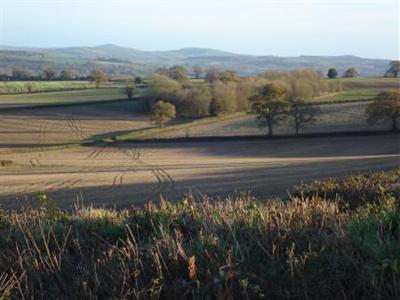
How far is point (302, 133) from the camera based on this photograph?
6750 centimetres

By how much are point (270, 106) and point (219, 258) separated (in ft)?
224

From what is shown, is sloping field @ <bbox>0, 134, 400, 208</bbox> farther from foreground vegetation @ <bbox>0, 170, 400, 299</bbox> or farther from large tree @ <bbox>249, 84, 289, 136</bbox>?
foreground vegetation @ <bbox>0, 170, 400, 299</bbox>

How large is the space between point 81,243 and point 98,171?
42437 mm

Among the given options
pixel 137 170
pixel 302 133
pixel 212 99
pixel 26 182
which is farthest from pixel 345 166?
pixel 212 99

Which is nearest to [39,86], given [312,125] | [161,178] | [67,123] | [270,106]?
[67,123]

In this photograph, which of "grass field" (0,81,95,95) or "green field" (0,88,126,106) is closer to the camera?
"green field" (0,88,126,106)

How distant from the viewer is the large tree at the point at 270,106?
70.8 metres

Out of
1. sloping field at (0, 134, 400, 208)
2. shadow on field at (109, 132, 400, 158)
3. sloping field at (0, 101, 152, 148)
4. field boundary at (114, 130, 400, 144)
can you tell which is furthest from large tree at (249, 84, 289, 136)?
sloping field at (0, 101, 152, 148)

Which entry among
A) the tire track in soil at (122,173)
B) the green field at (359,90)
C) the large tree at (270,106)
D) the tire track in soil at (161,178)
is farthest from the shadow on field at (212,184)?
the green field at (359,90)

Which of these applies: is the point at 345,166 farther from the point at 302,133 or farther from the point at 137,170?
the point at 302,133

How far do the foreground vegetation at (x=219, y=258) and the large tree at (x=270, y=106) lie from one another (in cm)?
6464

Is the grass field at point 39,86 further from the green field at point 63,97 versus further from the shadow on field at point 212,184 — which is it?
the shadow on field at point 212,184

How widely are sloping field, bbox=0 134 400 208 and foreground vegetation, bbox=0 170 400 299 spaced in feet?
35.1

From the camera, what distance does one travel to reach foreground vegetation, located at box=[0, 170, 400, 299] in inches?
150
